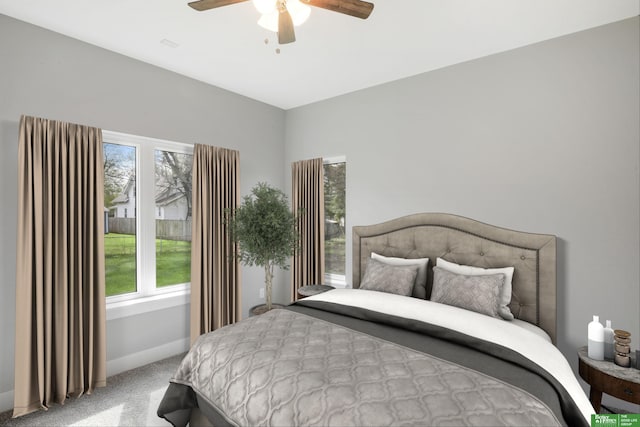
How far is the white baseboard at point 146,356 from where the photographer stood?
2859mm

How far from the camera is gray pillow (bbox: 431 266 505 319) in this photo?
2.29m

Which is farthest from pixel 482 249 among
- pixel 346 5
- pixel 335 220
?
pixel 346 5

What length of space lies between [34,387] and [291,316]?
77.3 inches

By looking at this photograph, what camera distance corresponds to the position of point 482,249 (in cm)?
275

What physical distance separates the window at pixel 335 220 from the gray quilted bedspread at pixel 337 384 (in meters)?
1.88

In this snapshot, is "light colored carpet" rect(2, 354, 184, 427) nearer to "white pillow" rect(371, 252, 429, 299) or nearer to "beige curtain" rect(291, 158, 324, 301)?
"beige curtain" rect(291, 158, 324, 301)

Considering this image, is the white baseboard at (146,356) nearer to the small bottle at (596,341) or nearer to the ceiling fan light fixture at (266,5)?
the ceiling fan light fixture at (266,5)

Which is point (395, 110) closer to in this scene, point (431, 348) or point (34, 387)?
point (431, 348)

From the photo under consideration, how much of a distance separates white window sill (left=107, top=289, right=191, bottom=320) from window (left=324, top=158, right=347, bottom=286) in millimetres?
1624

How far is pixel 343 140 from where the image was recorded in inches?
149

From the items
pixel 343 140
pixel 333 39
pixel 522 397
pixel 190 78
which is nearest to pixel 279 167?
pixel 343 140

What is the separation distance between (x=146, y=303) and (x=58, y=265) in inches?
32.9

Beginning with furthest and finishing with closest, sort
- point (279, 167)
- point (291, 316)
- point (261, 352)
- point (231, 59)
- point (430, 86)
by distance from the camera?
point (279, 167), point (430, 86), point (231, 59), point (291, 316), point (261, 352)

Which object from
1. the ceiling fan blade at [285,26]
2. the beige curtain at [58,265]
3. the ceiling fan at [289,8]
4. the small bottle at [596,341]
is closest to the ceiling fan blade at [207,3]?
the ceiling fan at [289,8]
